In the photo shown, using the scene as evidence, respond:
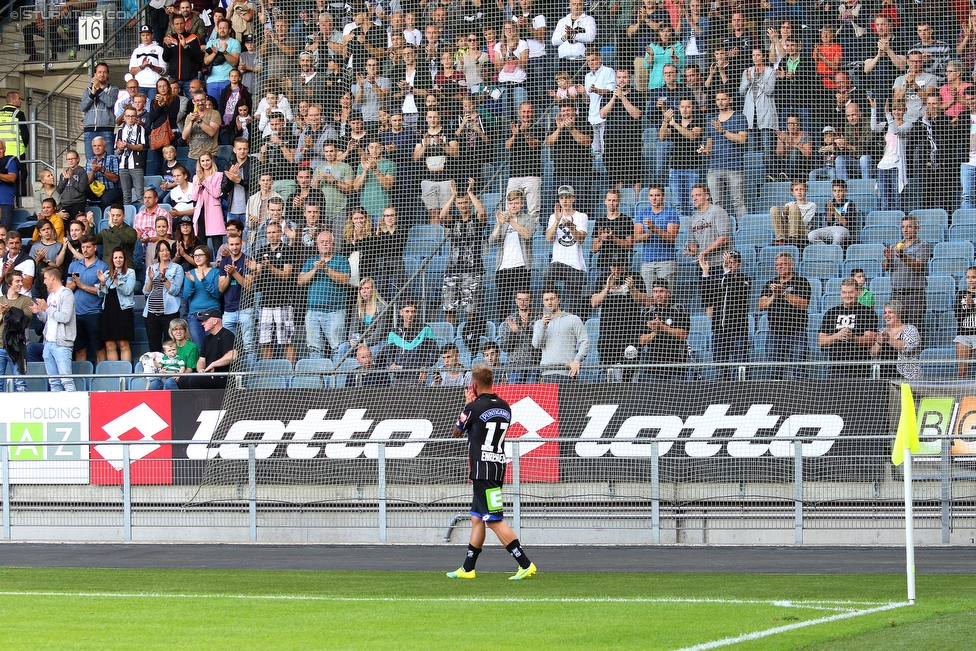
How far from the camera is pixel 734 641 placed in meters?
8.17

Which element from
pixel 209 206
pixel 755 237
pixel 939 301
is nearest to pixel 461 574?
pixel 755 237

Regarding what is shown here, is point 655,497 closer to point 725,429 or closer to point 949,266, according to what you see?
point 725,429

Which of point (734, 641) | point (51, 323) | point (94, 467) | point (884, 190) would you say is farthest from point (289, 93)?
point (734, 641)

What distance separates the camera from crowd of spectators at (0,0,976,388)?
16438 mm

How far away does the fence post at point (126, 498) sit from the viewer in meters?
16.1

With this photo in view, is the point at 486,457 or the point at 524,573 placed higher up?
the point at 486,457

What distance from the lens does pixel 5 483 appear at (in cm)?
1639

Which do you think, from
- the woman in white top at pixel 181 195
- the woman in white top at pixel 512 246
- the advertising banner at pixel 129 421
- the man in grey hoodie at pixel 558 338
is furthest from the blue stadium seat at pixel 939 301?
the woman in white top at pixel 181 195

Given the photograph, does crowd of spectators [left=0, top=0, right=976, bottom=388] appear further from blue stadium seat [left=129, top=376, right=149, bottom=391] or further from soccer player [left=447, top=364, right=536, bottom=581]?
soccer player [left=447, top=364, right=536, bottom=581]

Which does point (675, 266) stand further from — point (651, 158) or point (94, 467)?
→ point (94, 467)

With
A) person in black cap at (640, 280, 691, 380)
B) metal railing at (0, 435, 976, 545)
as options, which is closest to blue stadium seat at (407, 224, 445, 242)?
person in black cap at (640, 280, 691, 380)

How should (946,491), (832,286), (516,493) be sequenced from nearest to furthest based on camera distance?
(946,491), (516,493), (832,286)

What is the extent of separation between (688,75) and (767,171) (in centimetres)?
183

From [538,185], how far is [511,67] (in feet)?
6.58
